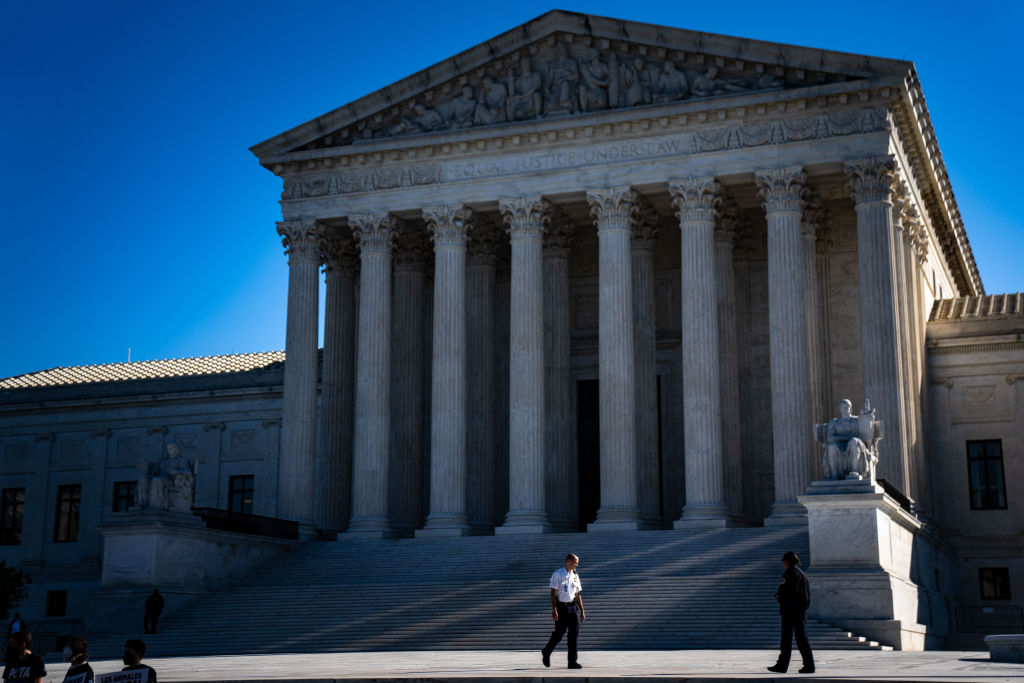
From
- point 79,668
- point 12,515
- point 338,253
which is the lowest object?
point 79,668

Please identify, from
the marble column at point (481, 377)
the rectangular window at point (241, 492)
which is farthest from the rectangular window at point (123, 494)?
the marble column at point (481, 377)

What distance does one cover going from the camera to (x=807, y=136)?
42406 mm

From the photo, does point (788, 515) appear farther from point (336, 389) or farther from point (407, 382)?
point (336, 389)

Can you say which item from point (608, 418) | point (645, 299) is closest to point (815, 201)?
point (645, 299)

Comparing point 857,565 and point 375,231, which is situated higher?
point 375,231

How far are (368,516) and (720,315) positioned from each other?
47.0 feet

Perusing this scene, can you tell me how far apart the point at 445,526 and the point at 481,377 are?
22.9 feet

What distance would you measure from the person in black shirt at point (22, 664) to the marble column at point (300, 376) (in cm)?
3196

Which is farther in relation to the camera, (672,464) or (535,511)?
(672,464)

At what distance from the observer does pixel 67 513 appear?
6128cm

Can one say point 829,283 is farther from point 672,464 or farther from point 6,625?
point 6,625

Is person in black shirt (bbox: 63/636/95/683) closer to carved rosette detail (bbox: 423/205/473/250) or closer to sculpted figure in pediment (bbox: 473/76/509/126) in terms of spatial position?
carved rosette detail (bbox: 423/205/473/250)

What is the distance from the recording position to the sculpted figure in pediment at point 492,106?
46625mm

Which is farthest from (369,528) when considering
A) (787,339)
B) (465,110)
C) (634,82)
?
(634,82)
